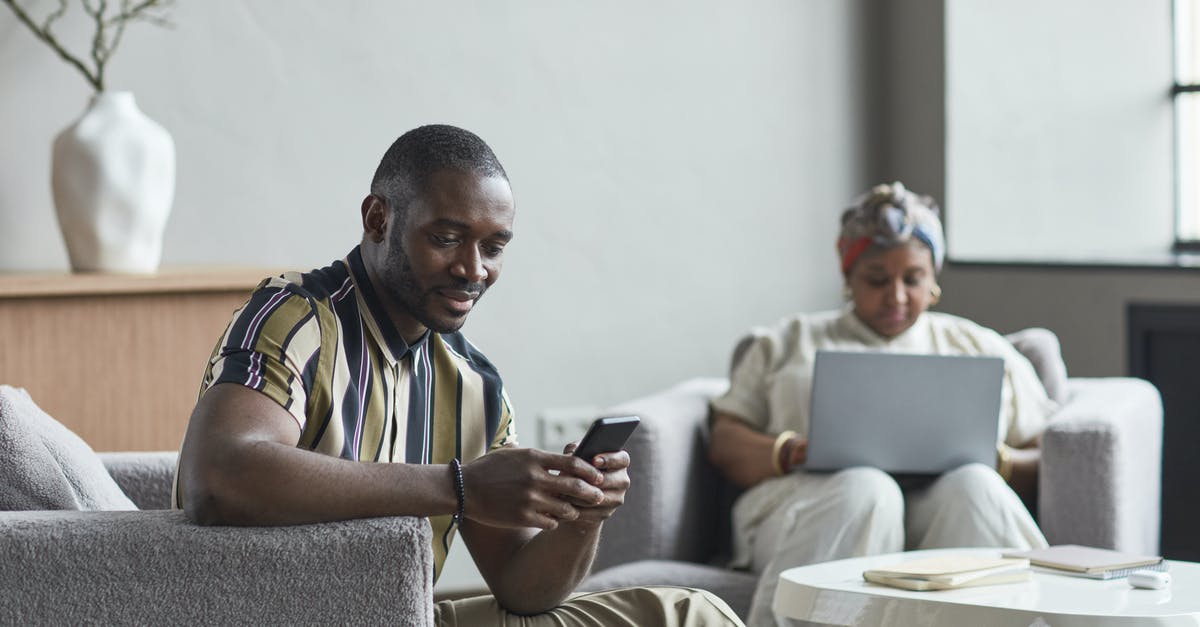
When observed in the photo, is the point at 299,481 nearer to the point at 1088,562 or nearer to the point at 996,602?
the point at 996,602

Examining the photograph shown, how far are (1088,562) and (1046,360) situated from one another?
1.15 metres

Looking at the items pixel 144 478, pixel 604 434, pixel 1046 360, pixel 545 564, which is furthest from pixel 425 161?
pixel 1046 360

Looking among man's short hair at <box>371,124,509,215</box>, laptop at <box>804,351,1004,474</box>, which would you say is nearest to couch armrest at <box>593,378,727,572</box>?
laptop at <box>804,351,1004,474</box>

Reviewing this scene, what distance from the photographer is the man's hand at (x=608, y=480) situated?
1659 millimetres

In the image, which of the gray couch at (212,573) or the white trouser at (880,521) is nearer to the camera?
the gray couch at (212,573)

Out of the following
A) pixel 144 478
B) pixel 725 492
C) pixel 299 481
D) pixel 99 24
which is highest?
pixel 99 24

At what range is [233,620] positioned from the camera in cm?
144

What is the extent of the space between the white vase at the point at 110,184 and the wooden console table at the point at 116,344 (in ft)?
0.23

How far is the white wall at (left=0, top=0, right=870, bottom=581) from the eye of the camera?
3.25 m

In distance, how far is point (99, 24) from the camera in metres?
3.02

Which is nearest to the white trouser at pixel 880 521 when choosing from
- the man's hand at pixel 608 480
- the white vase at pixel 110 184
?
the man's hand at pixel 608 480

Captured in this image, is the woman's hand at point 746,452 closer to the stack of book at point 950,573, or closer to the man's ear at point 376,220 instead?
the stack of book at point 950,573

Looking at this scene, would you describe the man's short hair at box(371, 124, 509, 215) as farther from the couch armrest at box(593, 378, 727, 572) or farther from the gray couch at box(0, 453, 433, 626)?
the couch armrest at box(593, 378, 727, 572)

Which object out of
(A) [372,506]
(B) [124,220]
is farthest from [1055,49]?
(A) [372,506]
